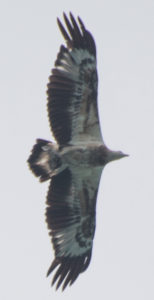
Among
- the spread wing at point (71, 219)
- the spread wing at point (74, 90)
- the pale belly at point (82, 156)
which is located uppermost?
the spread wing at point (74, 90)

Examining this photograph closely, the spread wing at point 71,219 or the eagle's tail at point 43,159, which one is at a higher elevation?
the eagle's tail at point 43,159

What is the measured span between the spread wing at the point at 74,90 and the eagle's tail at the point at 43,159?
0.19m

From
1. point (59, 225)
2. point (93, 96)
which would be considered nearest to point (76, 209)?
point (59, 225)

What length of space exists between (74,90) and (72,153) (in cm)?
88

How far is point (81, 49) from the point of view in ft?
59.0

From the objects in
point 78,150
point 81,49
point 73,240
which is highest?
point 81,49

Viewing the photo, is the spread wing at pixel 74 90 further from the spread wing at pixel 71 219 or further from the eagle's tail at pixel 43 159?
the spread wing at pixel 71 219

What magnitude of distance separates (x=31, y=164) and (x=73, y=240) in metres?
1.33

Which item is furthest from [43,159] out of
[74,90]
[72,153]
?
[74,90]

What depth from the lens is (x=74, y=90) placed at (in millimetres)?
18109

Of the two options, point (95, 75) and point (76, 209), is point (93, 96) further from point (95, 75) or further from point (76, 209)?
point (76, 209)

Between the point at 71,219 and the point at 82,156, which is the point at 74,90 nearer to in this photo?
the point at 82,156

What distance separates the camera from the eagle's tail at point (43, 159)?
1791 centimetres

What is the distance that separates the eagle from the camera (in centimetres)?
1791
